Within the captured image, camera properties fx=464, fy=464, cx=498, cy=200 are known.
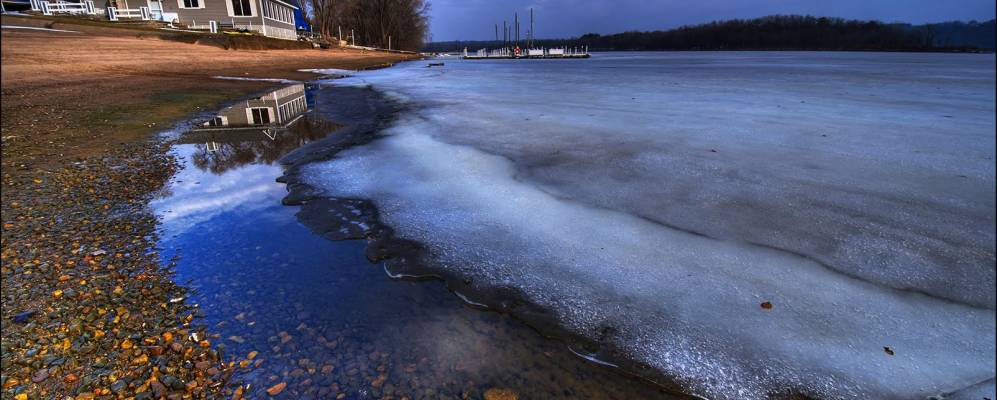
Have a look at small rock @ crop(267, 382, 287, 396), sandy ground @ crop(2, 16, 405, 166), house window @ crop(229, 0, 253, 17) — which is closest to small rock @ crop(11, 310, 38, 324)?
small rock @ crop(267, 382, 287, 396)

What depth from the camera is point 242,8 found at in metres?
29.5

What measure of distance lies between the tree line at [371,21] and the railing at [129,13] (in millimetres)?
25200

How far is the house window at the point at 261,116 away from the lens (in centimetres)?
787

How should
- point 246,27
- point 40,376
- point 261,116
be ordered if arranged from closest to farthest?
1. point 40,376
2. point 261,116
3. point 246,27

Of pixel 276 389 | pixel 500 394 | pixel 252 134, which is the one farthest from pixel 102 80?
pixel 500 394

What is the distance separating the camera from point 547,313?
7.72 feet

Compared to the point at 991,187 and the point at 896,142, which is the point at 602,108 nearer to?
the point at 896,142

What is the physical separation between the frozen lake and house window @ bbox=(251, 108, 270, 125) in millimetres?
3098

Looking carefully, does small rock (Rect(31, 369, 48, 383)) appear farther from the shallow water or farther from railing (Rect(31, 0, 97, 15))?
railing (Rect(31, 0, 97, 15))

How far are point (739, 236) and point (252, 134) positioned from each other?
21.4ft

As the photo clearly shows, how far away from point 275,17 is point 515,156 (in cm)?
3526

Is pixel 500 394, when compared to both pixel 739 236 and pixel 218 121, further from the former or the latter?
pixel 218 121

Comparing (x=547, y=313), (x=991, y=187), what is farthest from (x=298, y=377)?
(x=991, y=187)

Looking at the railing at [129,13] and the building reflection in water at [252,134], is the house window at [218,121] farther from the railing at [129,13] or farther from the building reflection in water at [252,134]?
the railing at [129,13]
